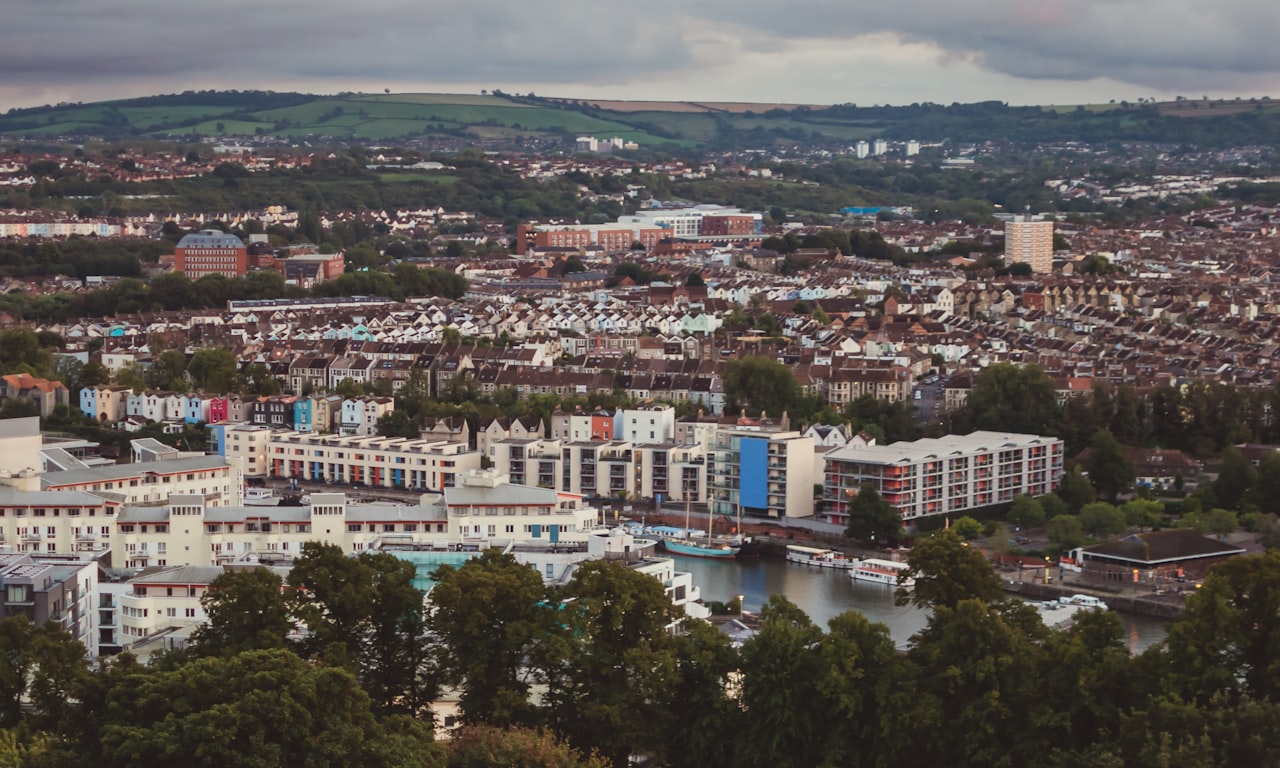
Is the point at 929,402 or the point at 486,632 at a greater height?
the point at 486,632

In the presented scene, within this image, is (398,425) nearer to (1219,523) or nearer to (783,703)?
(1219,523)

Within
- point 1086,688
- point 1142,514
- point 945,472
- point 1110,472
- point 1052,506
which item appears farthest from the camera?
point 1110,472

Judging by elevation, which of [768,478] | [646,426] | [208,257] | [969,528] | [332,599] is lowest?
[969,528]

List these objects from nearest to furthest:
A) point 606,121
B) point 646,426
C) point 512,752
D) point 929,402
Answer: point 512,752 < point 646,426 < point 929,402 < point 606,121

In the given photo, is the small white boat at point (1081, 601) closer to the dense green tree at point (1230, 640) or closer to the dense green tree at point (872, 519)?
the dense green tree at point (872, 519)

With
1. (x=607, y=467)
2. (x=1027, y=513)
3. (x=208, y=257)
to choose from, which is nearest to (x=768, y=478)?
(x=607, y=467)

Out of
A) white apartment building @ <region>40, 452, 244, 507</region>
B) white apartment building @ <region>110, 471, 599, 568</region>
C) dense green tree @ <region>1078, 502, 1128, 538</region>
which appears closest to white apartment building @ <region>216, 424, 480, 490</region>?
white apartment building @ <region>40, 452, 244, 507</region>

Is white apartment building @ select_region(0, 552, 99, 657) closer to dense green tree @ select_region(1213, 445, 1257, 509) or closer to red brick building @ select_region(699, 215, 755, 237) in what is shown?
dense green tree @ select_region(1213, 445, 1257, 509)
